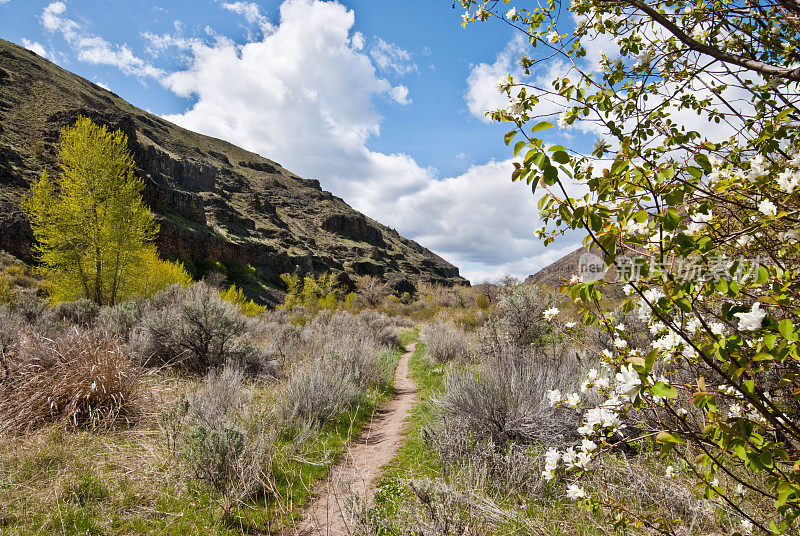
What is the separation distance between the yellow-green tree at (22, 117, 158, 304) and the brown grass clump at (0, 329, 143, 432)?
1304 centimetres

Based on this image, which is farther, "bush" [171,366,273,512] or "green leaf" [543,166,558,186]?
"bush" [171,366,273,512]

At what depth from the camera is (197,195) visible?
5422cm

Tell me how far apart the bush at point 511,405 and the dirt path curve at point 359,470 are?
1001 millimetres

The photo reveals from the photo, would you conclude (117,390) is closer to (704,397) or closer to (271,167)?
(704,397)

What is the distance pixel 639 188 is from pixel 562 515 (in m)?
2.72

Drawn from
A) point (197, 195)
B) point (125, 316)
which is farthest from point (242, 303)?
point (197, 195)

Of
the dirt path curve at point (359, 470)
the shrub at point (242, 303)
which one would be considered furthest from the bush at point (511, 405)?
the shrub at point (242, 303)

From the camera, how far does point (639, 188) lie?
1248 millimetres

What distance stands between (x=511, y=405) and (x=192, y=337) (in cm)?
640

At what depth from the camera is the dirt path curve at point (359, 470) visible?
2.66m

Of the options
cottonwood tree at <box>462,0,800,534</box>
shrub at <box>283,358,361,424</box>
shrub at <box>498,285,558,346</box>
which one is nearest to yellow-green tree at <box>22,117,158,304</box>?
shrub at <box>283,358,361,424</box>

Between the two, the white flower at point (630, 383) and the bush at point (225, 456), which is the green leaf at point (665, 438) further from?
the bush at point (225, 456)

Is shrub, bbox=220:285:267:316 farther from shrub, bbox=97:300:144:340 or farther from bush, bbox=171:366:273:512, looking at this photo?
bush, bbox=171:366:273:512

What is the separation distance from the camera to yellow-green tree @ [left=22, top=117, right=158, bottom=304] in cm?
1431
